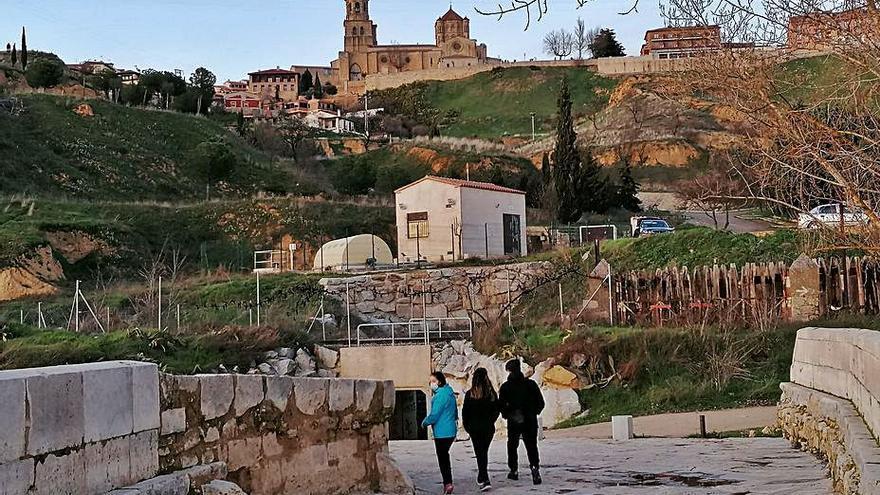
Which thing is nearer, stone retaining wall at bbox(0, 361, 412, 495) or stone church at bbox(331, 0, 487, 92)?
stone retaining wall at bbox(0, 361, 412, 495)

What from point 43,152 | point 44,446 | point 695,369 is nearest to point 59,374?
point 44,446

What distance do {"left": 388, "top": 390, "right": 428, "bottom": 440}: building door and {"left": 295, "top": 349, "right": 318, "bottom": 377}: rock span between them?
7.45ft

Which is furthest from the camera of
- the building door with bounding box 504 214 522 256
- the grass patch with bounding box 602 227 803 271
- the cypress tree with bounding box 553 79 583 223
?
the cypress tree with bounding box 553 79 583 223

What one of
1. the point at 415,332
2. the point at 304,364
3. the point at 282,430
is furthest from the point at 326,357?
the point at 282,430

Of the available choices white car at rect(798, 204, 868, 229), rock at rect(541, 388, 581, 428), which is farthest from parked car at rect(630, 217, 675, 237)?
white car at rect(798, 204, 868, 229)

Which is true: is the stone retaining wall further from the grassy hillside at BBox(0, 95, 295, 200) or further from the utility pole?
the utility pole

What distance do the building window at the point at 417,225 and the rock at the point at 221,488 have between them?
103 feet

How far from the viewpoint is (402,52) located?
148m

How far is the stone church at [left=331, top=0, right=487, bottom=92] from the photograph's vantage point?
146 meters

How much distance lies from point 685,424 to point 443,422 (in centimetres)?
823

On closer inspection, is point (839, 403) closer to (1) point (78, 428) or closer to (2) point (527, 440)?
(2) point (527, 440)

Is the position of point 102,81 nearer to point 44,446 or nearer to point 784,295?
point 784,295

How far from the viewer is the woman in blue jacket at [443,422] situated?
35.4 feet

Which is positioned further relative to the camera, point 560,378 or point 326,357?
point 326,357
